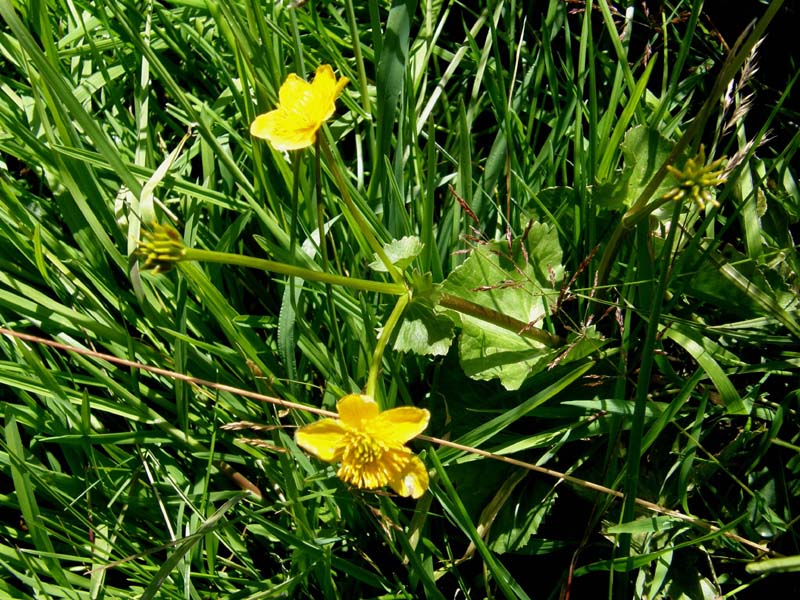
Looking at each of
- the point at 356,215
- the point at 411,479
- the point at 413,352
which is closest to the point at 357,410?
the point at 411,479

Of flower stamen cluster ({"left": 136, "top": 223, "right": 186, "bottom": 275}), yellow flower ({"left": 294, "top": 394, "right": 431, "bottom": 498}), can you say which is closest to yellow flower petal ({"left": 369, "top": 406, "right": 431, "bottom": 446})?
yellow flower ({"left": 294, "top": 394, "right": 431, "bottom": 498})

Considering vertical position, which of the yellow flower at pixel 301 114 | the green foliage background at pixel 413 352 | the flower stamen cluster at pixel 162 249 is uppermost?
the yellow flower at pixel 301 114

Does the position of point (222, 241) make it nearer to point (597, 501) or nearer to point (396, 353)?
point (396, 353)

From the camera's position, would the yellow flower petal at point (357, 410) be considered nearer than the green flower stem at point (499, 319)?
Yes

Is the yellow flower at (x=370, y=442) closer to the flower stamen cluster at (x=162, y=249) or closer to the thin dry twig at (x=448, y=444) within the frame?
the thin dry twig at (x=448, y=444)

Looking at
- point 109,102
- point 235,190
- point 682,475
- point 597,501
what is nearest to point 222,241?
point 235,190

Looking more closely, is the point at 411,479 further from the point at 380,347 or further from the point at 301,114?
the point at 301,114

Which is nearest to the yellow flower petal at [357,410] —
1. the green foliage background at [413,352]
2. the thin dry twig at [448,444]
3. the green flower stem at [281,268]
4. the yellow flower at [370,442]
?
the yellow flower at [370,442]

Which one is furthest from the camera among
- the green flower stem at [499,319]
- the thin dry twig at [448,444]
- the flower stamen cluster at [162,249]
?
the green flower stem at [499,319]

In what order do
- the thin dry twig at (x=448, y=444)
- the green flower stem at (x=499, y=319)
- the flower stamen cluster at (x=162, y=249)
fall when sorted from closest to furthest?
the flower stamen cluster at (x=162, y=249), the thin dry twig at (x=448, y=444), the green flower stem at (x=499, y=319)
